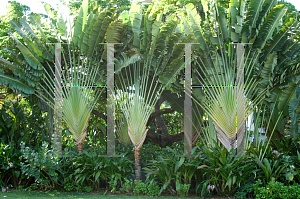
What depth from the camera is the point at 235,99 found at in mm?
6777

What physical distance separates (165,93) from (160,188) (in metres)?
2.99

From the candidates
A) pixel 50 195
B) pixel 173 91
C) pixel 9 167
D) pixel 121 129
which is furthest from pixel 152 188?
pixel 9 167

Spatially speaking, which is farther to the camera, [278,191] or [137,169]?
[137,169]

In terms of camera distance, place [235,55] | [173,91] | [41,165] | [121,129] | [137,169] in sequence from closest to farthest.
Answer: [41,165] → [137,169] → [235,55] → [173,91] → [121,129]

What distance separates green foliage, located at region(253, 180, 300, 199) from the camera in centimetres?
564

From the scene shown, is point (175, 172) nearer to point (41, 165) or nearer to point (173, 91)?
point (173, 91)

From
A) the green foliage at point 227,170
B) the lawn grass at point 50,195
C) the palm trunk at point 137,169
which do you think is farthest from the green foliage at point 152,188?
the green foliage at point 227,170

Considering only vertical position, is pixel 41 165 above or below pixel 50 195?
above

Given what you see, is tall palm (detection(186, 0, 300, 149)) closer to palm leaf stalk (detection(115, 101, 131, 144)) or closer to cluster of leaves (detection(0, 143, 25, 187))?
palm leaf stalk (detection(115, 101, 131, 144))

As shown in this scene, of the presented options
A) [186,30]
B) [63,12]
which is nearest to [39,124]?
[63,12]

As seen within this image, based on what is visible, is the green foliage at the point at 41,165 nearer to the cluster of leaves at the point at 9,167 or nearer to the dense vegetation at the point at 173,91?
the dense vegetation at the point at 173,91

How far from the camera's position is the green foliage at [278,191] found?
18.5 feet

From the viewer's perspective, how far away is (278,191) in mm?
5668

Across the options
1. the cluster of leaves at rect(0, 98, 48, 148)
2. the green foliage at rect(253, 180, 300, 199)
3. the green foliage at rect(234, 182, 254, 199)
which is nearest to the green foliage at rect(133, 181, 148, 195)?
the green foliage at rect(234, 182, 254, 199)
